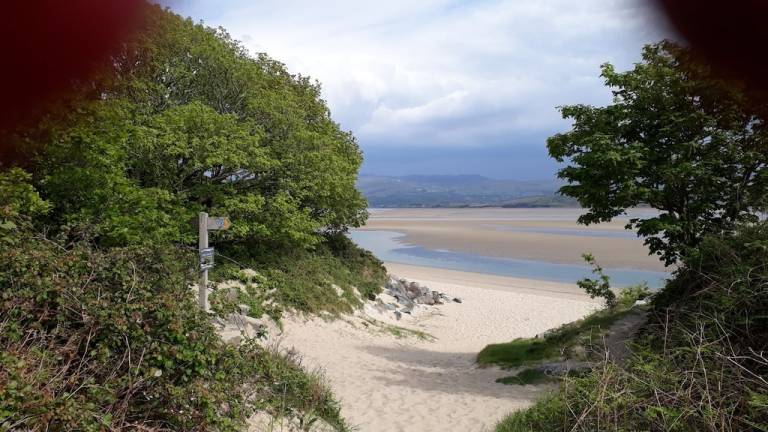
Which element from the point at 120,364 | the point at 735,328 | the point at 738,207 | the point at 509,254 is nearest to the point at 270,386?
the point at 120,364

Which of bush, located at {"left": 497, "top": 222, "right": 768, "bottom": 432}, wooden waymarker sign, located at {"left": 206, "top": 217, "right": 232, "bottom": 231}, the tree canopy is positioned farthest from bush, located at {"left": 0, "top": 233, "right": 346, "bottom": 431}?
the tree canopy

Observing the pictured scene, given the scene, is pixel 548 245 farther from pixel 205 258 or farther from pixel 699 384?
pixel 699 384

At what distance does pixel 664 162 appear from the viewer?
964 centimetres

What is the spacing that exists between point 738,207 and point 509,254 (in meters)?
30.7

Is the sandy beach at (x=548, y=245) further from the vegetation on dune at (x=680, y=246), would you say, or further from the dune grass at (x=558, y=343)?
the vegetation on dune at (x=680, y=246)

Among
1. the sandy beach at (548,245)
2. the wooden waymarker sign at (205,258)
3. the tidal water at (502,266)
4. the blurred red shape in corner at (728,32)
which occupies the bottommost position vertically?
the tidal water at (502,266)

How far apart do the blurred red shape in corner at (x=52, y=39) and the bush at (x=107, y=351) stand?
2.07 meters

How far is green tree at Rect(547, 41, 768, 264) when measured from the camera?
888 cm

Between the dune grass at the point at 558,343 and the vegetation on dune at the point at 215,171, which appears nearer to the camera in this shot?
the vegetation on dune at the point at 215,171

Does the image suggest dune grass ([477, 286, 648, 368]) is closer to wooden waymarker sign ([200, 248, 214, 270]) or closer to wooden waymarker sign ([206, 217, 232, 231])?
wooden waymarker sign ([206, 217, 232, 231])

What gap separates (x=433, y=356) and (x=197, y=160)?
8.39 metres

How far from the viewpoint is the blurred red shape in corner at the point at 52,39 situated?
1.39 meters

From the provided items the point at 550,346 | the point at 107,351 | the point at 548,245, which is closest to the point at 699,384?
the point at 107,351

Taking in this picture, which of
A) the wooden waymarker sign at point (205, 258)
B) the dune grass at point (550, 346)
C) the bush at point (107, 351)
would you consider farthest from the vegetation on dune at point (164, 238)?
the dune grass at point (550, 346)
